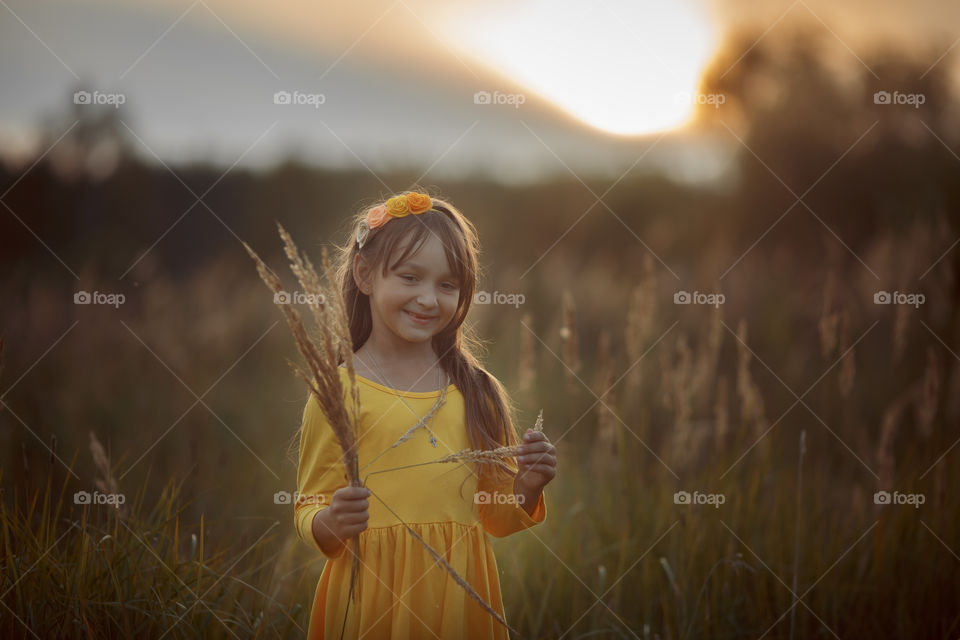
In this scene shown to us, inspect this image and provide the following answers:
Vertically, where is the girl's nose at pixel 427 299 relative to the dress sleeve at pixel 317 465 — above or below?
above

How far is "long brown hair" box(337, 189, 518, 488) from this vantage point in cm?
187

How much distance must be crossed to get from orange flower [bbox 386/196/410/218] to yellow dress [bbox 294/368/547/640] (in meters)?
0.44

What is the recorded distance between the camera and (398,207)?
1.90m

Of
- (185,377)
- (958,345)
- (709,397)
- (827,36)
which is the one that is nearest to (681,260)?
(827,36)

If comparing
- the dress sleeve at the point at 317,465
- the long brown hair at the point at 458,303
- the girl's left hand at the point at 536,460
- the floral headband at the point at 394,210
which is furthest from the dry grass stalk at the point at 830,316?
the dress sleeve at the point at 317,465

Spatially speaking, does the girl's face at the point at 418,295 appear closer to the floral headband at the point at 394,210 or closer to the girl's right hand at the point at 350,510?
the floral headband at the point at 394,210

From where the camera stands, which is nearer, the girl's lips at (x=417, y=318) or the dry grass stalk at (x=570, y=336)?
the girl's lips at (x=417, y=318)

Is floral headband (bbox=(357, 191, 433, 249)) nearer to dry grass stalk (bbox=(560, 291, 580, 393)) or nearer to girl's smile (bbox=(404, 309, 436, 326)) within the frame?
girl's smile (bbox=(404, 309, 436, 326))

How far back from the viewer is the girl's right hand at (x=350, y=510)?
5.04ft

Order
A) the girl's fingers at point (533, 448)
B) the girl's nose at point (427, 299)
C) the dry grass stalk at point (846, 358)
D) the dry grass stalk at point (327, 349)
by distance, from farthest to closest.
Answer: the dry grass stalk at point (846, 358) < the girl's nose at point (427, 299) < the girl's fingers at point (533, 448) < the dry grass stalk at point (327, 349)

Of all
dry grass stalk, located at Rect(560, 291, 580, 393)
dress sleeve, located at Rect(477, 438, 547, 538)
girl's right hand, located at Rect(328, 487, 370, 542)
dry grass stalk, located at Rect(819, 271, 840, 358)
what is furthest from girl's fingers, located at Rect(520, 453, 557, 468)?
dry grass stalk, located at Rect(819, 271, 840, 358)

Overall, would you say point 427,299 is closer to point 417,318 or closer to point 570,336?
point 417,318

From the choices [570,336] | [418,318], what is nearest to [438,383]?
[418,318]

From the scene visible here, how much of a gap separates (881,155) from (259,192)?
7.49 m
